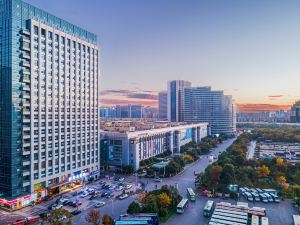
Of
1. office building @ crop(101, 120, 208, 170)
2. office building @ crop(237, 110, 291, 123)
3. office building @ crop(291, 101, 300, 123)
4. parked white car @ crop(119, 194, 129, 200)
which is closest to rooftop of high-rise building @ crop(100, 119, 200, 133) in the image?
office building @ crop(101, 120, 208, 170)

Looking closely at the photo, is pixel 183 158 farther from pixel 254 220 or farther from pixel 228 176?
pixel 254 220

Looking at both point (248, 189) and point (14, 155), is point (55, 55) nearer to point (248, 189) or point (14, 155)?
point (14, 155)

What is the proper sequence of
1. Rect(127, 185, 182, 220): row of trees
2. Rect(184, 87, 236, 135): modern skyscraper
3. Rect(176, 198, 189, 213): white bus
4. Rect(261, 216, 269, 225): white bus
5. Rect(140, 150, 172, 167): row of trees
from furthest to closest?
Rect(184, 87, 236, 135): modern skyscraper
Rect(140, 150, 172, 167): row of trees
Rect(176, 198, 189, 213): white bus
Rect(127, 185, 182, 220): row of trees
Rect(261, 216, 269, 225): white bus

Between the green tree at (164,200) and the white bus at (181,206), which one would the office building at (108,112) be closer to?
the white bus at (181,206)

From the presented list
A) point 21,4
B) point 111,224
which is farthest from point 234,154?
point 21,4

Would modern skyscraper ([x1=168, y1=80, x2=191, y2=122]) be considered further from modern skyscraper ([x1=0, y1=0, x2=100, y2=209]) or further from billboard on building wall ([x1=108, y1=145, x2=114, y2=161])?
modern skyscraper ([x1=0, y1=0, x2=100, y2=209])
